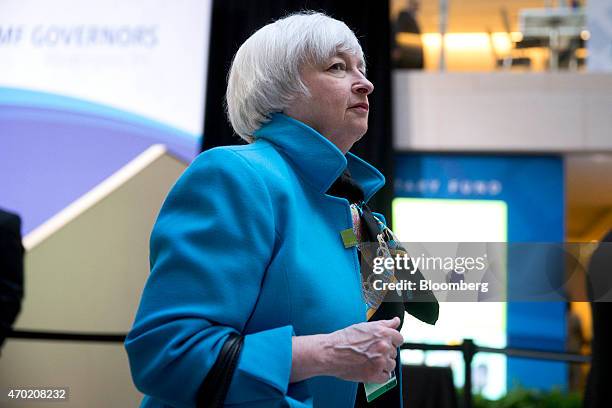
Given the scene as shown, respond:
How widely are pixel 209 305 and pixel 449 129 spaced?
20.1 feet

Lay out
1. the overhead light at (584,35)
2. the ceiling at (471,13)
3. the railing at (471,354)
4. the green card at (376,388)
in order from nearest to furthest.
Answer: the green card at (376,388)
the railing at (471,354)
the overhead light at (584,35)
the ceiling at (471,13)

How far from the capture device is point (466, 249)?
1414mm

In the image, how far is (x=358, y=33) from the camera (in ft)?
22.3

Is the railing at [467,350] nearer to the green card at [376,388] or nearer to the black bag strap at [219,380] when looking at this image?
the green card at [376,388]

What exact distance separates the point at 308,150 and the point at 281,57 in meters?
0.19

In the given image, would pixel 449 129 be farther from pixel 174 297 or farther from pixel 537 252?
pixel 174 297

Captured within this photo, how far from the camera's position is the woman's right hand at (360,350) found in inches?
44.9

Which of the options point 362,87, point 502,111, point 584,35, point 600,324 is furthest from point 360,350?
point 584,35

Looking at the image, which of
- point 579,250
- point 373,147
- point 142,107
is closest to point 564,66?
point 373,147

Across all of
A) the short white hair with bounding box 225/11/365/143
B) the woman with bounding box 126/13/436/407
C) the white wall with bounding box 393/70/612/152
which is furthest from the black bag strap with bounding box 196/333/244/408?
the white wall with bounding box 393/70/612/152

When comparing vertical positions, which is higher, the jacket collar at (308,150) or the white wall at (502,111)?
the jacket collar at (308,150)

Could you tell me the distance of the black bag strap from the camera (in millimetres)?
1125

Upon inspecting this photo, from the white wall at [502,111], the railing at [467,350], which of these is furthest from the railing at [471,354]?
the white wall at [502,111]

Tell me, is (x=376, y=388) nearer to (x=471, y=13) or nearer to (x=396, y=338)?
(x=396, y=338)
